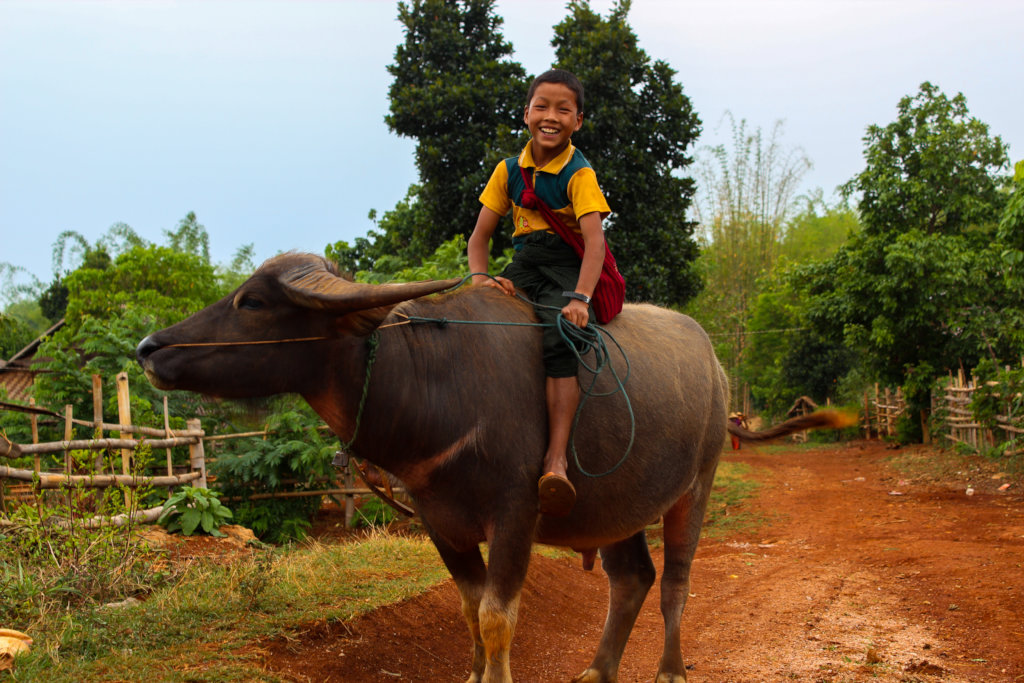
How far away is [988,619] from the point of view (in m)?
5.40

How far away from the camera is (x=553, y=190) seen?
3418 mm

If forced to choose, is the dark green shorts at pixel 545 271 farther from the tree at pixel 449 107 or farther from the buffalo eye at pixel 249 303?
the tree at pixel 449 107

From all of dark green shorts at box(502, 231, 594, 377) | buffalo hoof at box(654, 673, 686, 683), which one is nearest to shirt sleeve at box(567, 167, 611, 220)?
dark green shorts at box(502, 231, 594, 377)

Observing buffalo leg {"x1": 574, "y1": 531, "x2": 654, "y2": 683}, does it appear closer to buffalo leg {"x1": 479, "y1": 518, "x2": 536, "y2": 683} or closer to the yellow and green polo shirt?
buffalo leg {"x1": 479, "y1": 518, "x2": 536, "y2": 683}

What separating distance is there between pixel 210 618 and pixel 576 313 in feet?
9.90

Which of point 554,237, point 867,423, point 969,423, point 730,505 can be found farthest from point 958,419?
point 554,237

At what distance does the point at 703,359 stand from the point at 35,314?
6075 cm

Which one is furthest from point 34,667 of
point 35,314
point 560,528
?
point 35,314

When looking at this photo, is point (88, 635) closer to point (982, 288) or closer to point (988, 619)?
point (988, 619)

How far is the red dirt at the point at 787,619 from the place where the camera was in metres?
4.32

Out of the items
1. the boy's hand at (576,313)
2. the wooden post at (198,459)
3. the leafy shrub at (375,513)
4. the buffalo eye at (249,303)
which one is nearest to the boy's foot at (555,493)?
the boy's hand at (576,313)

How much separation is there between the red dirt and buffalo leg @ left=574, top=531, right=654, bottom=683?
1.63 feet

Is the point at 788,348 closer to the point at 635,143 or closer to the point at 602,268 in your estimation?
the point at 635,143

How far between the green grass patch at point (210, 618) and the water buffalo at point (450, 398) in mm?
1428
